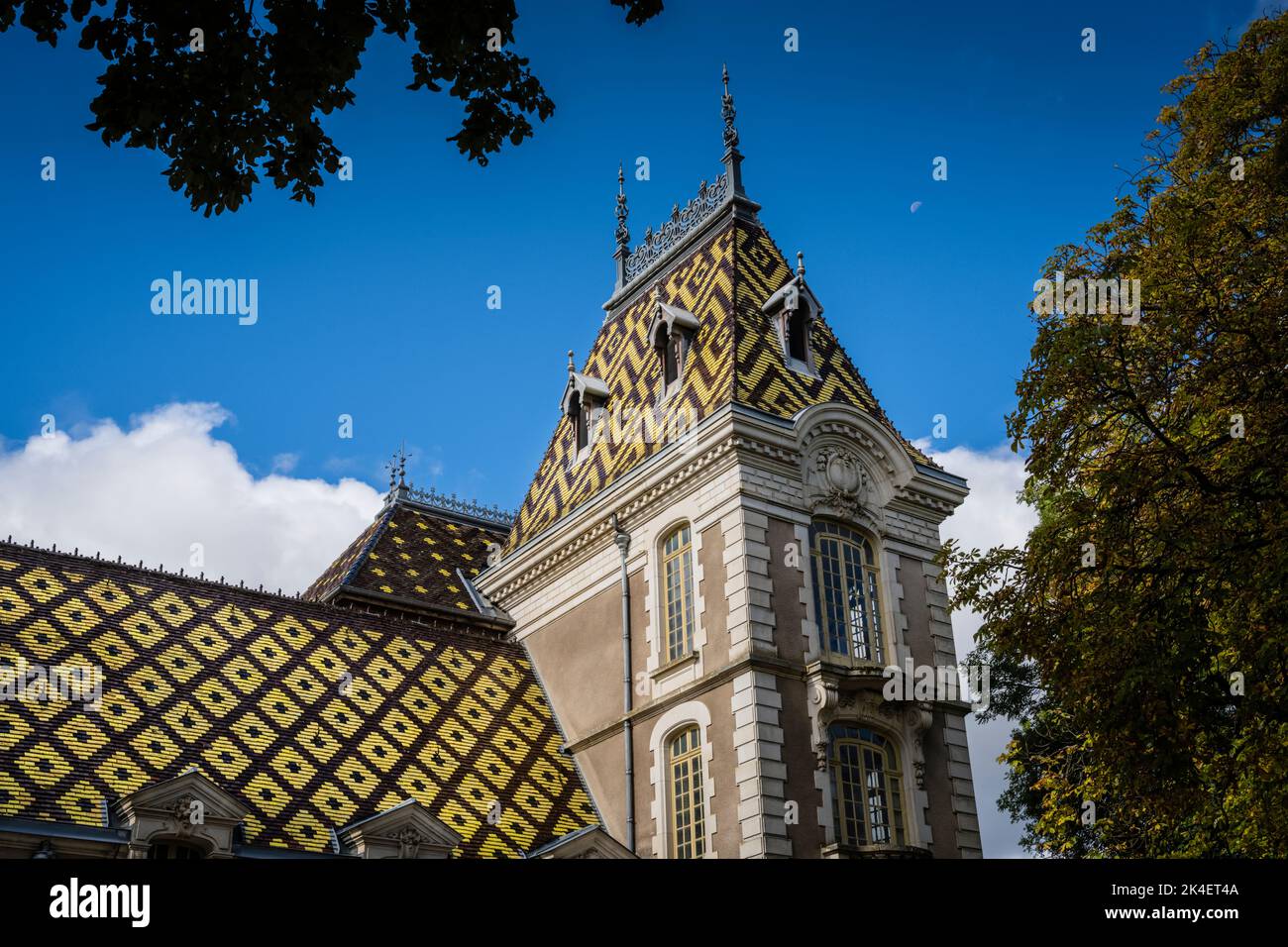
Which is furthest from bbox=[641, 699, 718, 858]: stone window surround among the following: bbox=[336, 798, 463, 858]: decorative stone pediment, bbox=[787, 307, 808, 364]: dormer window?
bbox=[787, 307, 808, 364]: dormer window

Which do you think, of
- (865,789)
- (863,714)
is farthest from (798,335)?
(865,789)

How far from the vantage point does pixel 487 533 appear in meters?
31.2

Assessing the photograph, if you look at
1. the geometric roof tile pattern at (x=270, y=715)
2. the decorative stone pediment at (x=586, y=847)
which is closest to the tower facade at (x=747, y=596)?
the decorative stone pediment at (x=586, y=847)

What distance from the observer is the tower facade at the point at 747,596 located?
19.9 metres

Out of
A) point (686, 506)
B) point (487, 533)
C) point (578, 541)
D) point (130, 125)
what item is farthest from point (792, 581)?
point (130, 125)

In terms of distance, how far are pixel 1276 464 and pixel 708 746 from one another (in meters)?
9.93

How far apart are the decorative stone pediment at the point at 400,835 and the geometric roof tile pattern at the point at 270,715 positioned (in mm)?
488

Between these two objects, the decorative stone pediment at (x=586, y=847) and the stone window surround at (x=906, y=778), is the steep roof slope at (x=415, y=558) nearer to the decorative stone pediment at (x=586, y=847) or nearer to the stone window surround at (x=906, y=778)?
the decorative stone pediment at (x=586, y=847)

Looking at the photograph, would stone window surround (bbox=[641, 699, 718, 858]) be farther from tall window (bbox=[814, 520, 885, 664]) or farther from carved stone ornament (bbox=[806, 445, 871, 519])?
carved stone ornament (bbox=[806, 445, 871, 519])

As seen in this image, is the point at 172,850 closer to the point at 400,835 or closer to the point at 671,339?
the point at 400,835

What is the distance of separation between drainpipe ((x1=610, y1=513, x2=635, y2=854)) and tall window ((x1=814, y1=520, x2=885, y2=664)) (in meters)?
3.55

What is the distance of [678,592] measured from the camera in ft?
72.4

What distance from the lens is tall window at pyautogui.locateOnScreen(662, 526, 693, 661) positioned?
21.7m

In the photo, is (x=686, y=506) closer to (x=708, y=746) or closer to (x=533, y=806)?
(x=708, y=746)
